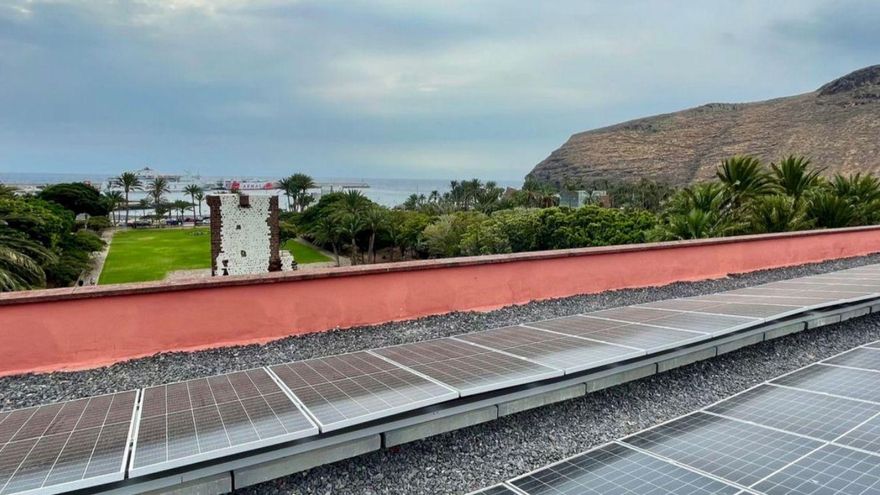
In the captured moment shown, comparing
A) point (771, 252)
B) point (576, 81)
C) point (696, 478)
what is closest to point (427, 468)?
point (696, 478)

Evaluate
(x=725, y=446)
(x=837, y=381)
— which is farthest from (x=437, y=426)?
(x=837, y=381)

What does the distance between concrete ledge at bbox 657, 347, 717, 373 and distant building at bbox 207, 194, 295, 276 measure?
1770 cm

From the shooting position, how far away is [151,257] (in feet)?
173

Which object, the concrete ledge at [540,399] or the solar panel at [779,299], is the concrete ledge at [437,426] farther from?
the solar panel at [779,299]

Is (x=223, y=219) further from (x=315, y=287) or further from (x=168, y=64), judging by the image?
(x=168, y=64)

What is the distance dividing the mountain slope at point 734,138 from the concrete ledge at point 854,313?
6270 cm

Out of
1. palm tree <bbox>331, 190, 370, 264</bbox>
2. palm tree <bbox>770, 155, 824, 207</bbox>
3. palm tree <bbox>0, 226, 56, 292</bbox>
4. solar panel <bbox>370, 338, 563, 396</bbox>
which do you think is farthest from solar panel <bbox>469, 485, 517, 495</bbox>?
palm tree <bbox>331, 190, 370, 264</bbox>

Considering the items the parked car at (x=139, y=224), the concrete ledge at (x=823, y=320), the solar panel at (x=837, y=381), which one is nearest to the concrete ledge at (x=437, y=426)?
the solar panel at (x=837, y=381)

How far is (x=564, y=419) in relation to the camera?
4004 millimetres

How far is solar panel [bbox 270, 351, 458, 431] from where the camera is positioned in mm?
3045

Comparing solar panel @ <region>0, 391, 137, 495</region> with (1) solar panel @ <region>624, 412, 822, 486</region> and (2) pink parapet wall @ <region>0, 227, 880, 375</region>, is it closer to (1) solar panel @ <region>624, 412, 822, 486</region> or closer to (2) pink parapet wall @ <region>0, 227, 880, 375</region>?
(2) pink parapet wall @ <region>0, 227, 880, 375</region>

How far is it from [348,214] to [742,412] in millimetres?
49062

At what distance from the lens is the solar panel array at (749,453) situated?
9.41ft

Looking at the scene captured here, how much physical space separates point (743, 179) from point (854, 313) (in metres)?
12.8
